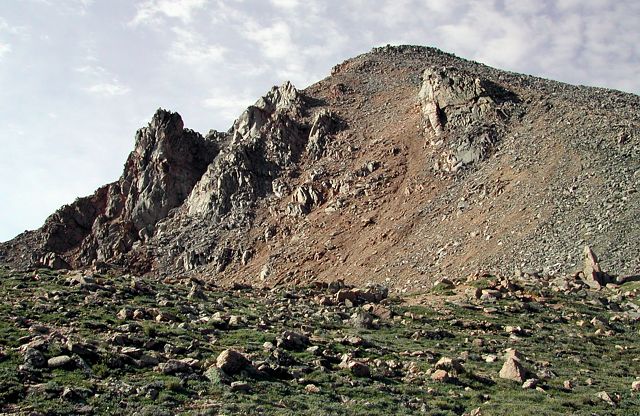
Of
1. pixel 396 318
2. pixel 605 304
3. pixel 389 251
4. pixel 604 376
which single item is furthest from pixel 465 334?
pixel 389 251

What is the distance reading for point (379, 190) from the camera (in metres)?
52.6

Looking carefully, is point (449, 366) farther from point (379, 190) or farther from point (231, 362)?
point (379, 190)

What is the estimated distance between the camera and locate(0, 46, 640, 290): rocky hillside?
3862 cm

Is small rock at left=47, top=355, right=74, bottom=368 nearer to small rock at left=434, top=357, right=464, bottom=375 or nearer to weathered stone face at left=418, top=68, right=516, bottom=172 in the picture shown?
small rock at left=434, top=357, right=464, bottom=375

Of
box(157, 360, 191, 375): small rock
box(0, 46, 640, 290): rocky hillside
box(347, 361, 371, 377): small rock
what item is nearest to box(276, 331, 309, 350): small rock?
box(347, 361, 371, 377): small rock

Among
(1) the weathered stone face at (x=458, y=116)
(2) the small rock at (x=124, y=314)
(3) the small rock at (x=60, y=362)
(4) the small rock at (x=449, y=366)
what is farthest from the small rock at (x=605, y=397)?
(1) the weathered stone face at (x=458, y=116)

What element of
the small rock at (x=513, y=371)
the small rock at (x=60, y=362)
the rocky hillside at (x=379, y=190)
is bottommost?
the small rock at (x=513, y=371)

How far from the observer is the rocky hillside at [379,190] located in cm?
3862

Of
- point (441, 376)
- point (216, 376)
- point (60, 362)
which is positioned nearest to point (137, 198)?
point (60, 362)

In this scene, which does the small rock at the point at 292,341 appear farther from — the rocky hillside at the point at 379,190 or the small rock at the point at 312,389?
the rocky hillside at the point at 379,190

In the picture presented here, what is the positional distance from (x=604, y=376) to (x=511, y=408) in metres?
6.01

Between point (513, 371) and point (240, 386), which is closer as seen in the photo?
point (240, 386)

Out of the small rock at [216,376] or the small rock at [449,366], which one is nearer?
the small rock at [216,376]

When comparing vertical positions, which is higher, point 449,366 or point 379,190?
point 379,190
